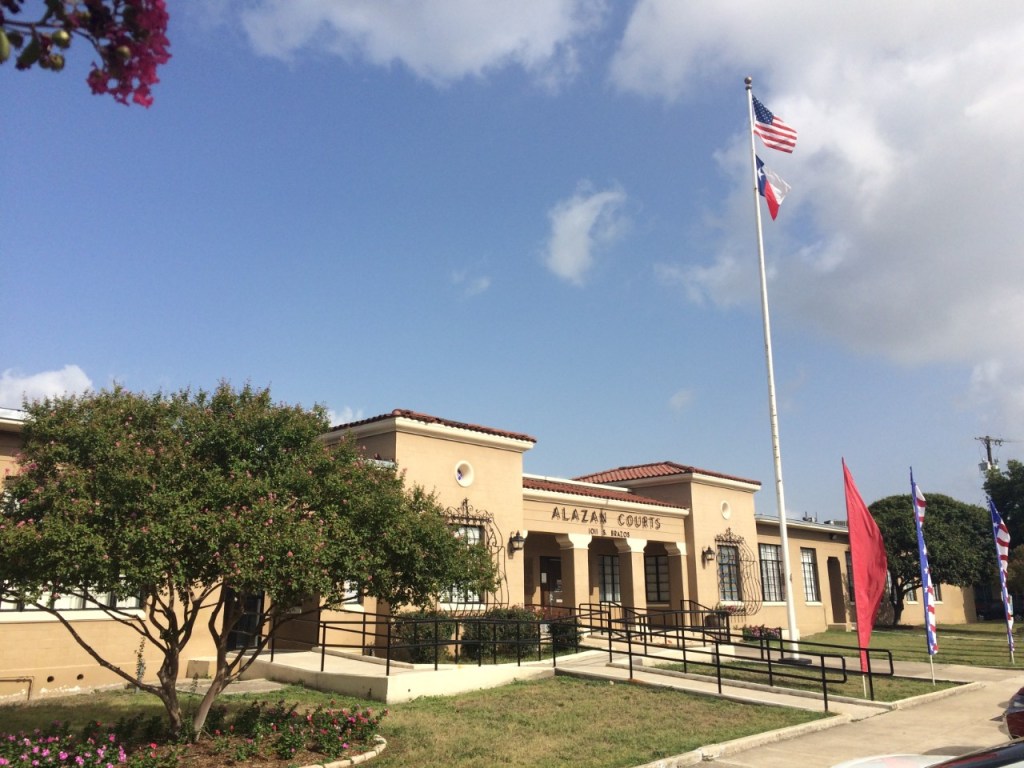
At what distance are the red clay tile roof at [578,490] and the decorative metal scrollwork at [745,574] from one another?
10.0 feet

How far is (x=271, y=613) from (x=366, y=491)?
1.87 m

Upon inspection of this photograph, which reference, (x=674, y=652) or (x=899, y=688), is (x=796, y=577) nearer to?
(x=674, y=652)

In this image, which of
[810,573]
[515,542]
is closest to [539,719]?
[515,542]

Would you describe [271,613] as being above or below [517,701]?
above

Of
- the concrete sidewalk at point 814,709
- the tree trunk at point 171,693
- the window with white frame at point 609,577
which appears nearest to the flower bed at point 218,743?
the tree trunk at point 171,693

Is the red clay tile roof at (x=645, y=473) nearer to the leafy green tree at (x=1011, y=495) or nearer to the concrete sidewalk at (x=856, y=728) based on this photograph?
the concrete sidewalk at (x=856, y=728)

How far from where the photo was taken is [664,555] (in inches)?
1032

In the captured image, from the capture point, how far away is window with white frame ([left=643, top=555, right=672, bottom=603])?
85.0ft

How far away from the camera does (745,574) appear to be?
1060 inches

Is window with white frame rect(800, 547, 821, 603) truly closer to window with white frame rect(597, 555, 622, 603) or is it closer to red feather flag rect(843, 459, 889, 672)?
window with white frame rect(597, 555, 622, 603)

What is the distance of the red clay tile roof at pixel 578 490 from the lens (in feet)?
70.6

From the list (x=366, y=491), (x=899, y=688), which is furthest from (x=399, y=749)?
(x=899, y=688)

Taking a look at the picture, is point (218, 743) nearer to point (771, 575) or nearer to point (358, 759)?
point (358, 759)

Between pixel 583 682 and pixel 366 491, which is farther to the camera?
pixel 583 682
